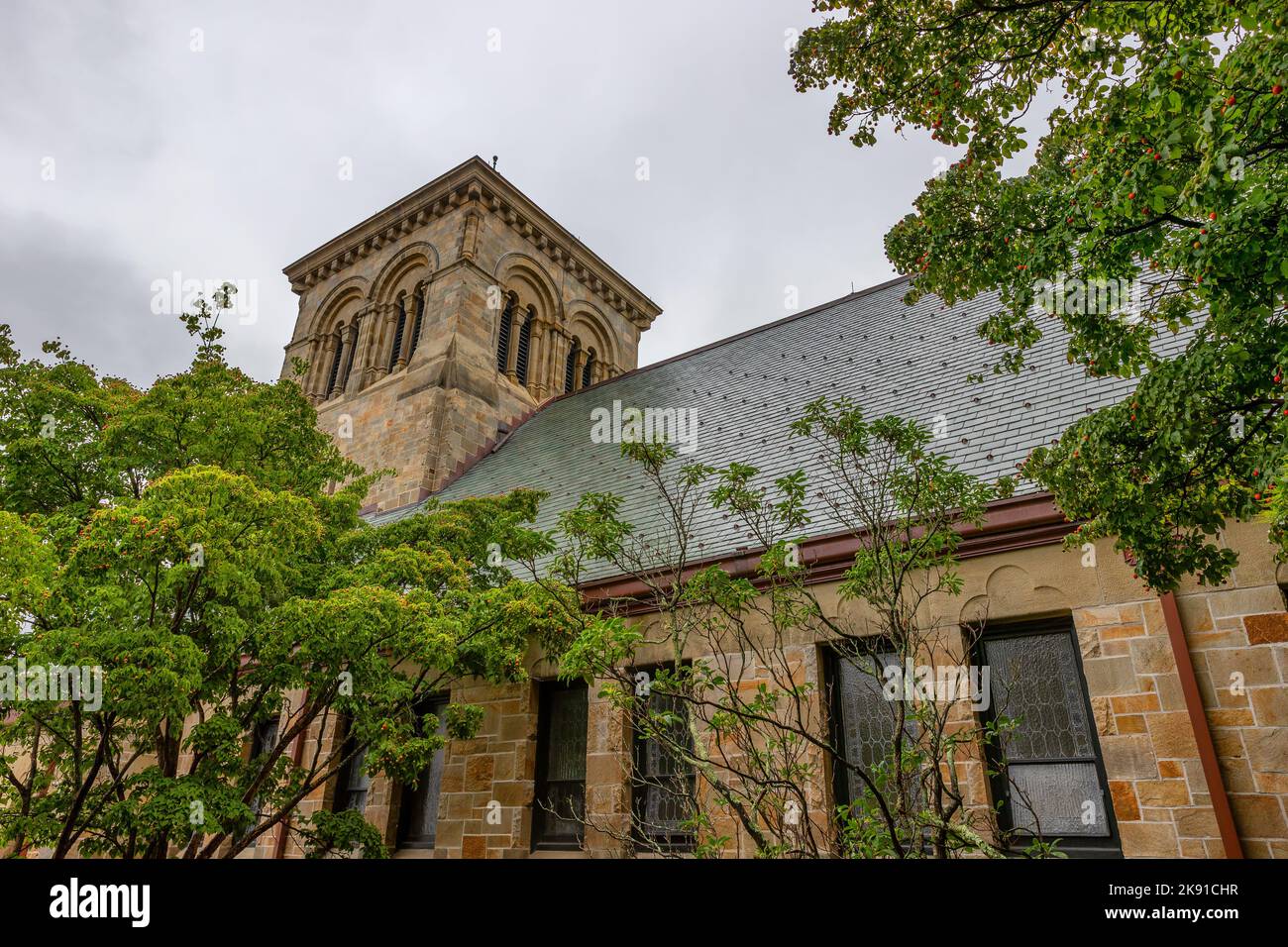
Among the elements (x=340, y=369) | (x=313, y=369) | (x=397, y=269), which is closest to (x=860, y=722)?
(x=397, y=269)

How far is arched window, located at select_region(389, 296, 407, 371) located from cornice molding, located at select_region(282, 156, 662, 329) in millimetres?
1920

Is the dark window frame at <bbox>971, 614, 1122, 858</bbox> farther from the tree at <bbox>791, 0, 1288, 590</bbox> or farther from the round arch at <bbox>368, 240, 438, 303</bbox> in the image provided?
the round arch at <bbox>368, 240, 438, 303</bbox>

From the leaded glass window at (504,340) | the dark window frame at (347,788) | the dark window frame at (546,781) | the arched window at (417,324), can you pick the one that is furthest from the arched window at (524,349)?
the dark window frame at (546,781)

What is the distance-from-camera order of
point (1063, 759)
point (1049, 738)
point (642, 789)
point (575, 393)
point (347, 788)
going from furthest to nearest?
point (575, 393) → point (347, 788) → point (642, 789) → point (1049, 738) → point (1063, 759)

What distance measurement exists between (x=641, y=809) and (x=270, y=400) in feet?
19.5

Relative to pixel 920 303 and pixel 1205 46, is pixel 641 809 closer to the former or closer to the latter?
pixel 1205 46

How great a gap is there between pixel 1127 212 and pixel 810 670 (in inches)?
200

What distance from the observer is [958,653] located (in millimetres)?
6715

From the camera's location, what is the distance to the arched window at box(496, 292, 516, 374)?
20.2m

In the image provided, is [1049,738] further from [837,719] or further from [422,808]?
[422,808]

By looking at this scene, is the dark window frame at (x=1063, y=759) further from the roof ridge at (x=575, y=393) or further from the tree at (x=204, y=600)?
the roof ridge at (x=575, y=393)

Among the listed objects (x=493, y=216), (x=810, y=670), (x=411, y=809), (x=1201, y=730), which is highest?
(x=493, y=216)

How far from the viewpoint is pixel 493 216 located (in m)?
21.1
